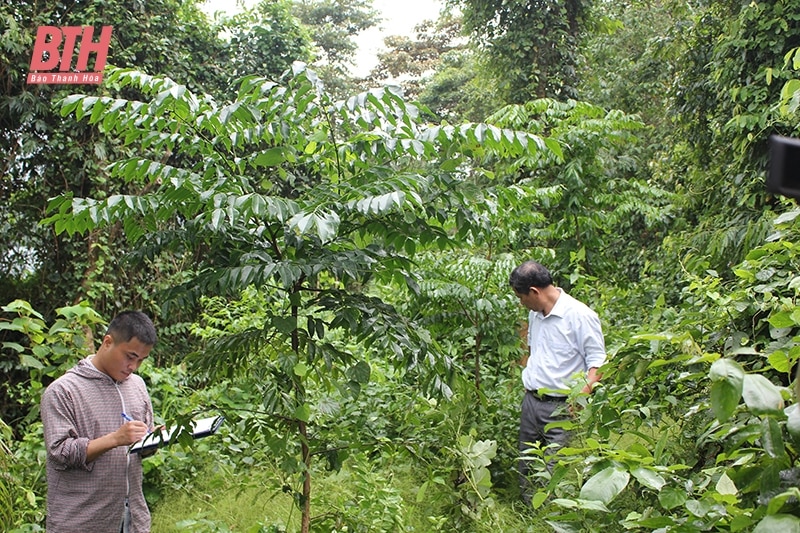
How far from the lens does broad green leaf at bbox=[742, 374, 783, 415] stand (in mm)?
1101

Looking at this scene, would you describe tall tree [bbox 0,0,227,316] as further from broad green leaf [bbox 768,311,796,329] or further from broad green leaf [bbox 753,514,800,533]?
broad green leaf [bbox 753,514,800,533]

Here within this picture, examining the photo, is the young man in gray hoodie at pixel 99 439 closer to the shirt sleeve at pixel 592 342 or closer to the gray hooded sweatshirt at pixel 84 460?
the gray hooded sweatshirt at pixel 84 460

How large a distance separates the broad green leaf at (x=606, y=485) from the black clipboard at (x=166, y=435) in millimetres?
1606

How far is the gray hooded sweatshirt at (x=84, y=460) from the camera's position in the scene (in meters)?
2.56

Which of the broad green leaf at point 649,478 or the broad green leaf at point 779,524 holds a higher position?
the broad green leaf at point 779,524

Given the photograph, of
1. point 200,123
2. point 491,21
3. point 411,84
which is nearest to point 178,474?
point 200,123

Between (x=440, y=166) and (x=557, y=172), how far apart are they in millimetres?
4756

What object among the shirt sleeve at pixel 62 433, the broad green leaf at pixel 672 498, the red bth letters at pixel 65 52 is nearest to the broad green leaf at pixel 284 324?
the shirt sleeve at pixel 62 433

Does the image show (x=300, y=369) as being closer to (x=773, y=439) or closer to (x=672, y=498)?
(x=672, y=498)

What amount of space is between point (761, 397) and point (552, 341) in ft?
8.83

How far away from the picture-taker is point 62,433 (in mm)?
2545

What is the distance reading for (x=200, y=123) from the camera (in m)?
2.41

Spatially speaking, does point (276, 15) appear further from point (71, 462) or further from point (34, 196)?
point (71, 462)

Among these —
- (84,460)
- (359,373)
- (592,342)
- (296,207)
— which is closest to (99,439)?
(84,460)
